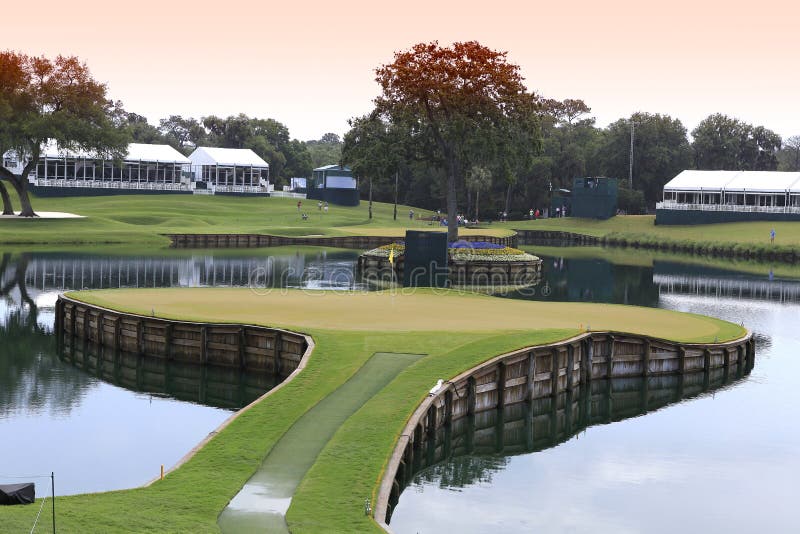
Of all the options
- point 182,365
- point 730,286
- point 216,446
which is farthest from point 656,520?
point 730,286

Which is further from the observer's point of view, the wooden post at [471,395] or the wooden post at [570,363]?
the wooden post at [570,363]

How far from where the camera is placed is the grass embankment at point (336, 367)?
67.2 ft

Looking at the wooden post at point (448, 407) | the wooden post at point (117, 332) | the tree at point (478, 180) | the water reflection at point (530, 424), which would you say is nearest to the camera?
the water reflection at point (530, 424)

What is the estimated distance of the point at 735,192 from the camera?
140 metres

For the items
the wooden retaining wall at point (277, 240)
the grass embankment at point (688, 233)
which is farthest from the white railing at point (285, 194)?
the wooden retaining wall at point (277, 240)

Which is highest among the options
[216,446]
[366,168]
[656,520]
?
[366,168]

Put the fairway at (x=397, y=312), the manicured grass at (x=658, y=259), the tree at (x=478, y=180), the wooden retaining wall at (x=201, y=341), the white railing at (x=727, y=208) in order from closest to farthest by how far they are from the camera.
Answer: the wooden retaining wall at (x=201, y=341), the fairway at (x=397, y=312), the manicured grass at (x=658, y=259), the white railing at (x=727, y=208), the tree at (x=478, y=180)

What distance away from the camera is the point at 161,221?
12338 centimetres

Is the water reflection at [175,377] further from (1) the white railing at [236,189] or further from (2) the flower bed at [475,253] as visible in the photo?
(1) the white railing at [236,189]

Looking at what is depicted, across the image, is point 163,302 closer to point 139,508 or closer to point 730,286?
point 139,508

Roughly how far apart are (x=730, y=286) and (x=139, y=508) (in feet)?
222

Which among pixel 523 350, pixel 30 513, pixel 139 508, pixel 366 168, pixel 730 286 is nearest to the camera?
pixel 30 513

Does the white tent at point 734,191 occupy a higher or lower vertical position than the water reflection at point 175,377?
higher

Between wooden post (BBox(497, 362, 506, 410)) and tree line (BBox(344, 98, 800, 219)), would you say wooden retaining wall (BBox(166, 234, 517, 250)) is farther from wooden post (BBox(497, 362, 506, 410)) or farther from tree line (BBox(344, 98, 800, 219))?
wooden post (BBox(497, 362, 506, 410))
